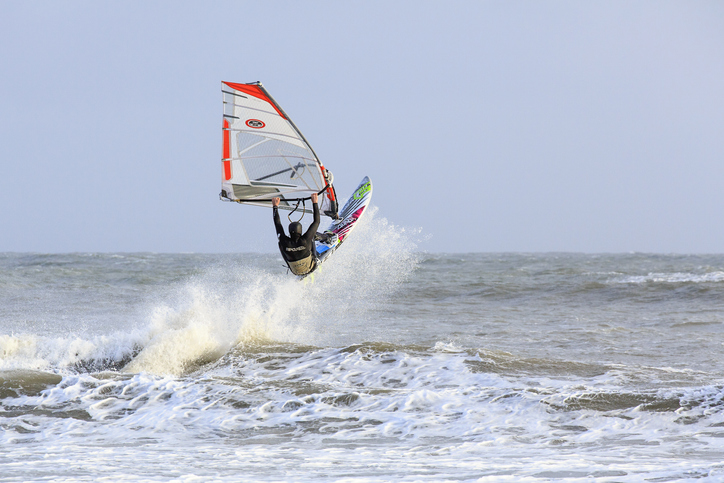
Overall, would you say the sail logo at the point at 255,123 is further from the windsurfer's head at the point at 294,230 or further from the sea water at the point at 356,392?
the sea water at the point at 356,392

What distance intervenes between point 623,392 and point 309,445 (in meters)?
3.17

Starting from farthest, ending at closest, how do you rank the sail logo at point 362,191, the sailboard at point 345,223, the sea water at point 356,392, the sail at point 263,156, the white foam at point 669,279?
the white foam at point 669,279 → the sail logo at point 362,191 → the sailboard at point 345,223 → the sail at point 263,156 → the sea water at point 356,392

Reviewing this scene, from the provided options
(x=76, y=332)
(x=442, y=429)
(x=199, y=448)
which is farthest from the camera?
(x=76, y=332)

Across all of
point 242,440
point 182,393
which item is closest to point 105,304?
point 182,393

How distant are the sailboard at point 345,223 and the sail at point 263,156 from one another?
0.61 meters

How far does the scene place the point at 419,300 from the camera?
1482 cm

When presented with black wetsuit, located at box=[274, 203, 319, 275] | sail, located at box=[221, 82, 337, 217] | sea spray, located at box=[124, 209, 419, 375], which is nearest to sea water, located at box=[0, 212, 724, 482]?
sea spray, located at box=[124, 209, 419, 375]

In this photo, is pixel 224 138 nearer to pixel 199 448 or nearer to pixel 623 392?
pixel 199 448

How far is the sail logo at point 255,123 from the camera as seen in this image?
8.25 m

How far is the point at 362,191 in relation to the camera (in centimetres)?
1085

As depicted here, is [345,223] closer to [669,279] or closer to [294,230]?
[294,230]

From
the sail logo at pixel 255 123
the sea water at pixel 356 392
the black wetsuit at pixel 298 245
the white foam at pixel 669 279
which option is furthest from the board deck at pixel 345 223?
the white foam at pixel 669 279

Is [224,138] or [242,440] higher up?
[224,138]

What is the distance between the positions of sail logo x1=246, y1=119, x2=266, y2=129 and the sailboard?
1.84m
